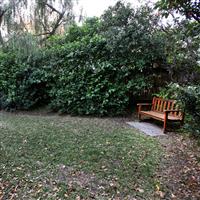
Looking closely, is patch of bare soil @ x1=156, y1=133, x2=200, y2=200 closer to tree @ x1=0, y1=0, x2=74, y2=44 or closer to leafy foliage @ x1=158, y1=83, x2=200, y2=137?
leafy foliage @ x1=158, y1=83, x2=200, y2=137

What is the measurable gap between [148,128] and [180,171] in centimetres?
225

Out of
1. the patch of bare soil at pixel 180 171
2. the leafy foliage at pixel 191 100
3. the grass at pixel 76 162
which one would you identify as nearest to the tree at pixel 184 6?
the leafy foliage at pixel 191 100

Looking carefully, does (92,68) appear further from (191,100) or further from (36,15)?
(191,100)

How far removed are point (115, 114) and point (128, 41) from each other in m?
2.06

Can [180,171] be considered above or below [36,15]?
below

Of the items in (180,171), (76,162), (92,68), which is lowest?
(76,162)

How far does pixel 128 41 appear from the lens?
269 inches

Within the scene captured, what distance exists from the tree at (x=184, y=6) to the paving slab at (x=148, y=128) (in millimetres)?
2465

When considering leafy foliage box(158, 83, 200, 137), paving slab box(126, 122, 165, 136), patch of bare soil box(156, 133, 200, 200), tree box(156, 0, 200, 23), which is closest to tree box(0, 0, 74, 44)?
paving slab box(126, 122, 165, 136)

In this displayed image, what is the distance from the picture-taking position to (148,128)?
18.9 ft

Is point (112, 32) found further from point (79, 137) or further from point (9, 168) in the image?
point (9, 168)

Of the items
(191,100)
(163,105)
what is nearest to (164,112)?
(163,105)

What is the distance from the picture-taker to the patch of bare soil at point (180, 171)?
3.01 meters

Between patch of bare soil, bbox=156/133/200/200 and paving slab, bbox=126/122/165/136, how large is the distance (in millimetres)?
494
